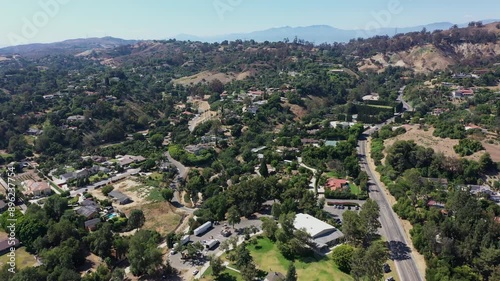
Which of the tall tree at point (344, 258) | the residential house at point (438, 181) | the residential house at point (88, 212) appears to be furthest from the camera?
the residential house at point (438, 181)

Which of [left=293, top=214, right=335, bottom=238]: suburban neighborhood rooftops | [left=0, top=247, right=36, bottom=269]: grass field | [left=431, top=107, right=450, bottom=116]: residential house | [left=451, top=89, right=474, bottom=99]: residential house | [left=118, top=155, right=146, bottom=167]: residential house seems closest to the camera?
[left=0, top=247, right=36, bottom=269]: grass field

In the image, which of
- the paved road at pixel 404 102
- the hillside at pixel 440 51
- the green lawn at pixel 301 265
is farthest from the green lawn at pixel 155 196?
the hillside at pixel 440 51

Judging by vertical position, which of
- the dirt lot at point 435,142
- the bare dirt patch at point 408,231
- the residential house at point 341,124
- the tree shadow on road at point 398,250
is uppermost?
the dirt lot at point 435,142

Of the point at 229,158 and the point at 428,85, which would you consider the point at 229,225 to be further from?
the point at 428,85

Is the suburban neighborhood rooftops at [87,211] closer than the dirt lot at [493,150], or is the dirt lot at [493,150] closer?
the suburban neighborhood rooftops at [87,211]

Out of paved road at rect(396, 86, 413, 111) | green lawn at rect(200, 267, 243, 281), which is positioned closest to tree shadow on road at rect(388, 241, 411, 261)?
green lawn at rect(200, 267, 243, 281)

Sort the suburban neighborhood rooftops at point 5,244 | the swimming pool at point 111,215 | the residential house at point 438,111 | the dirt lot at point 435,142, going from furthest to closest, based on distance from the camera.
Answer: the residential house at point 438,111
the dirt lot at point 435,142
the swimming pool at point 111,215
the suburban neighborhood rooftops at point 5,244

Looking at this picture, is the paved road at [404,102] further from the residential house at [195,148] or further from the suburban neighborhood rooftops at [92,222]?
the suburban neighborhood rooftops at [92,222]

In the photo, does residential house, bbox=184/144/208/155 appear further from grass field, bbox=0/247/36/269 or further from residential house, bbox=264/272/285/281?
residential house, bbox=264/272/285/281
